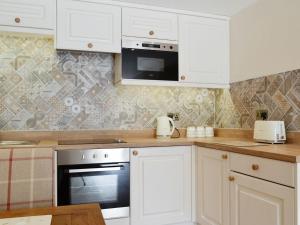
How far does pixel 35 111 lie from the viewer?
244cm

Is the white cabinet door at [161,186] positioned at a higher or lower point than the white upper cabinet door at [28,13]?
lower

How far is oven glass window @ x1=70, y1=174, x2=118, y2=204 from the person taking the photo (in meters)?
2.03

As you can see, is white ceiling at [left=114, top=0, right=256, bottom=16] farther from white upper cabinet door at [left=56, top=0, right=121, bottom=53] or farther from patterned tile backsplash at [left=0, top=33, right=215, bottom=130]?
patterned tile backsplash at [left=0, top=33, right=215, bottom=130]

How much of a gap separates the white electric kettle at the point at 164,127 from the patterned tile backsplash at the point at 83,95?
Result: 13 cm

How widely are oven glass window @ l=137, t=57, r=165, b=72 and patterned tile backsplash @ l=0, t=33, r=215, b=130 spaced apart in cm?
35

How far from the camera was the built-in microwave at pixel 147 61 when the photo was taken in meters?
2.41

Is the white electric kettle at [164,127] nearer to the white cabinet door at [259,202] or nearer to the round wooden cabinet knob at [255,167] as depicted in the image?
the white cabinet door at [259,202]

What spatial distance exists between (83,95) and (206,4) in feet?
4.65

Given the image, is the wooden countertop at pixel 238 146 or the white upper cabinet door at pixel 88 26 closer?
the wooden countertop at pixel 238 146

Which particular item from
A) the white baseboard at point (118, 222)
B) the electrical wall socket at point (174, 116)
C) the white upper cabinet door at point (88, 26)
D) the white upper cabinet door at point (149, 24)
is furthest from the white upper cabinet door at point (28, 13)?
the white baseboard at point (118, 222)

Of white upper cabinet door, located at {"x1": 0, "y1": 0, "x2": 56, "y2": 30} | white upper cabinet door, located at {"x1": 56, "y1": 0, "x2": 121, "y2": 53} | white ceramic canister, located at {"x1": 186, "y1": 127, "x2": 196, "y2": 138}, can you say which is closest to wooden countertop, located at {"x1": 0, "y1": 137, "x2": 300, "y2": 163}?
white ceramic canister, located at {"x1": 186, "y1": 127, "x2": 196, "y2": 138}

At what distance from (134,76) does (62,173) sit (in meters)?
1.02

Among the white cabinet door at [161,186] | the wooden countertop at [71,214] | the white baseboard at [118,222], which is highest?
the wooden countertop at [71,214]

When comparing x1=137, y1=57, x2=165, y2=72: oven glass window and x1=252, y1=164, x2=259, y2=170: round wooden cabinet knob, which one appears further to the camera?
x1=137, y1=57, x2=165, y2=72: oven glass window
